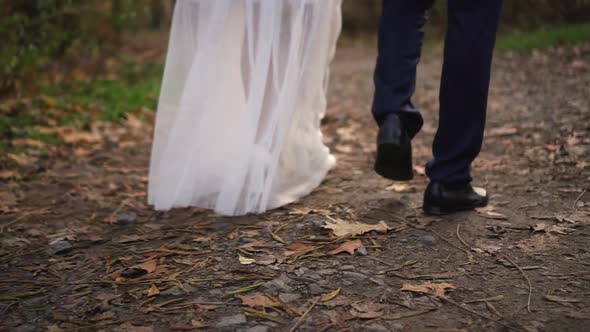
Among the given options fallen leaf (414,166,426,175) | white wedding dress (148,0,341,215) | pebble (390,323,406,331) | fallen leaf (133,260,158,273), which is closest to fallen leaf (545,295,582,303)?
pebble (390,323,406,331)

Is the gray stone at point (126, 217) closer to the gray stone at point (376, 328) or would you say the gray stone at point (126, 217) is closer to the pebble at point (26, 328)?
the pebble at point (26, 328)

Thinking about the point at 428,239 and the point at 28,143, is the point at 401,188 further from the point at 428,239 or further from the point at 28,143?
the point at 28,143

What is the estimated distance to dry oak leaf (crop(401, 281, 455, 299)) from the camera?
4.95 feet

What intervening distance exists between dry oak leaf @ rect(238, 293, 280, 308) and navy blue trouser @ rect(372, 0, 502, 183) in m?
0.78

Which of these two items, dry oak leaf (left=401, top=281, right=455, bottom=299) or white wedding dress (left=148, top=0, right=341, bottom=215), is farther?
white wedding dress (left=148, top=0, right=341, bottom=215)

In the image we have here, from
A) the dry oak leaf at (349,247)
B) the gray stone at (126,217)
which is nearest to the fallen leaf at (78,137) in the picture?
the gray stone at (126,217)

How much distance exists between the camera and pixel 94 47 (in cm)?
602

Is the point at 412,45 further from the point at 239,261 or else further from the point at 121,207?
the point at 121,207

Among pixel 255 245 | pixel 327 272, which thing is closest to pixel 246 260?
pixel 255 245

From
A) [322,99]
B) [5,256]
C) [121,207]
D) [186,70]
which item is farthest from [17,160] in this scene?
[322,99]

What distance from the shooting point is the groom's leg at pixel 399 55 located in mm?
1953

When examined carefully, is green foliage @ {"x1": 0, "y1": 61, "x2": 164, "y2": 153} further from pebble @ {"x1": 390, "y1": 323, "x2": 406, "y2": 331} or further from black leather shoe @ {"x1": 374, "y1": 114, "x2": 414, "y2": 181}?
pebble @ {"x1": 390, "y1": 323, "x2": 406, "y2": 331}

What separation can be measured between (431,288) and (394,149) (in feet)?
1.92

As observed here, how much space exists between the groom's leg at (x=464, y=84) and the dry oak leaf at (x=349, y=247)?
388 millimetres
